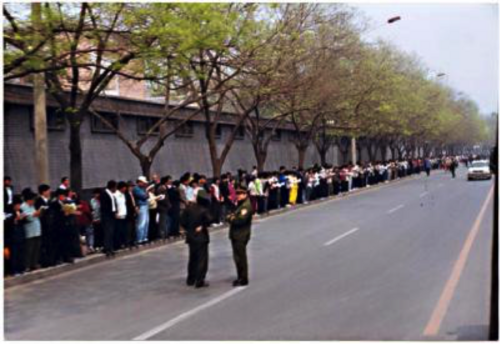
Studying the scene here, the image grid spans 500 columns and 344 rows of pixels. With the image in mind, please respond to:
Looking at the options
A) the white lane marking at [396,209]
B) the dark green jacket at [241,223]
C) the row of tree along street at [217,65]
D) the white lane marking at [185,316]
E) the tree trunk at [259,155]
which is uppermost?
the row of tree along street at [217,65]

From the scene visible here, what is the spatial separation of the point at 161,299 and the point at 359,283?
2906 millimetres

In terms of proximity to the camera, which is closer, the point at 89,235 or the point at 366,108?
the point at 89,235

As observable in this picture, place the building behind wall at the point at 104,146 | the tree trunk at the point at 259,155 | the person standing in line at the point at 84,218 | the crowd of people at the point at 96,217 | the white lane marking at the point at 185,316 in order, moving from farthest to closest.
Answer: the tree trunk at the point at 259,155, the building behind wall at the point at 104,146, the person standing in line at the point at 84,218, the crowd of people at the point at 96,217, the white lane marking at the point at 185,316

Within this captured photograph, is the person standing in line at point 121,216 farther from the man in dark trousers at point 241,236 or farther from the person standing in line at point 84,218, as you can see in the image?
the man in dark trousers at point 241,236

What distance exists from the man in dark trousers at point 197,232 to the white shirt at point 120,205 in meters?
3.95

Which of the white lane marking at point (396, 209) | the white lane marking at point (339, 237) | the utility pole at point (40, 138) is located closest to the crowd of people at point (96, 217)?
the utility pole at point (40, 138)

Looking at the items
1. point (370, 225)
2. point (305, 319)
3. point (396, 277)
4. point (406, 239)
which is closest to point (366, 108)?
point (370, 225)

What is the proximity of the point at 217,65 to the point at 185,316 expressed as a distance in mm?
12235

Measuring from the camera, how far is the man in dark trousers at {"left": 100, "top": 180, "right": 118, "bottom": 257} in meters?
15.1

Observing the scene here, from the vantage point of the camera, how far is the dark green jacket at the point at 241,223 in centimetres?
1162

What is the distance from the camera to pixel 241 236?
11.6 m

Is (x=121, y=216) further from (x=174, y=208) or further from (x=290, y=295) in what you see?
(x=290, y=295)

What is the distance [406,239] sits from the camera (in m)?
16.9

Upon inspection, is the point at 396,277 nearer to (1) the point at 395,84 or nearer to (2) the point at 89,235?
(2) the point at 89,235
